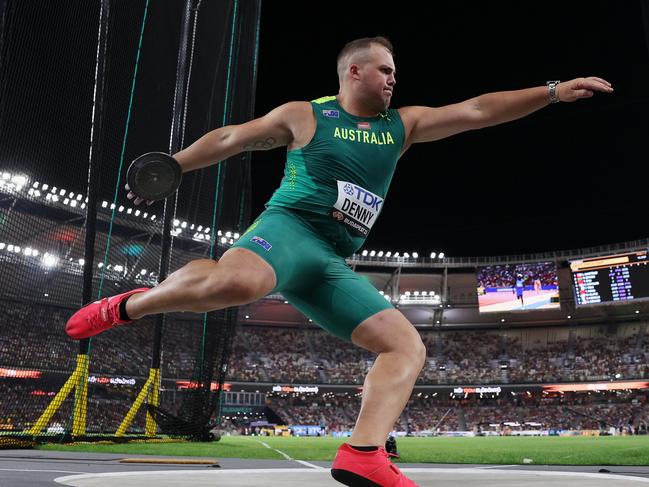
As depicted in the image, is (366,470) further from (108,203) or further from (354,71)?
(108,203)

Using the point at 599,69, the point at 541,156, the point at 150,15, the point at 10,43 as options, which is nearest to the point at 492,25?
the point at 599,69

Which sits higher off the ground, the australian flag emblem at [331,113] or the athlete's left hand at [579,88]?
the athlete's left hand at [579,88]

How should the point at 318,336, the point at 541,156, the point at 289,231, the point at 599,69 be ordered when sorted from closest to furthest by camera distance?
the point at 289,231
the point at 599,69
the point at 541,156
the point at 318,336

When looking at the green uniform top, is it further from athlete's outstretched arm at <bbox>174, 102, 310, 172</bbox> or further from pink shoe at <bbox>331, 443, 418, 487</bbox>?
pink shoe at <bbox>331, 443, 418, 487</bbox>

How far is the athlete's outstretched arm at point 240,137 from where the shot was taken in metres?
3.04

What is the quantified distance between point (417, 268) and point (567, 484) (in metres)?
42.4

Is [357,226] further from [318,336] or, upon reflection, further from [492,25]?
[318,336]

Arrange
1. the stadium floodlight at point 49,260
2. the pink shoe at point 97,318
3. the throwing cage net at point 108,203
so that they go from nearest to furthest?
1. the pink shoe at point 97,318
2. the throwing cage net at point 108,203
3. the stadium floodlight at point 49,260

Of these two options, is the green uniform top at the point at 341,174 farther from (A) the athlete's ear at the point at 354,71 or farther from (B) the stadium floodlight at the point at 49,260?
(B) the stadium floodlight at the point at 49,260

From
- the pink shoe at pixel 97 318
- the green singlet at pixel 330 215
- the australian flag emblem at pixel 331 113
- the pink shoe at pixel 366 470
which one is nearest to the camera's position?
the pink shoe at pixel 366 470

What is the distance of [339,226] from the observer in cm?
297

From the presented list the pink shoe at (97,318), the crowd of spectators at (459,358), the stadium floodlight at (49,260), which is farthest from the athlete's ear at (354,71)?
the crowd of spectators at (459,358)

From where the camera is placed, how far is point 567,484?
3.61m

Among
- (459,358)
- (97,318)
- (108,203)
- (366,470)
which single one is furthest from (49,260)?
(459,358)
